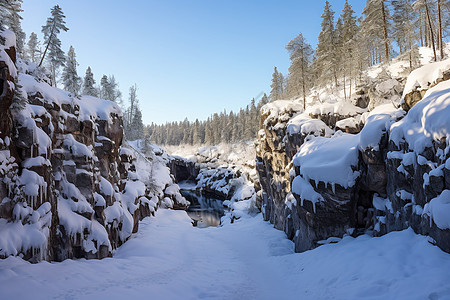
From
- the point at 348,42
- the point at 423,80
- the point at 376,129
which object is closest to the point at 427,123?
the point at 376,129

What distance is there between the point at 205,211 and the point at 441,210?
1556 inches

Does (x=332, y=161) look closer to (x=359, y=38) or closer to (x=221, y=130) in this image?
(x=359, y=38)

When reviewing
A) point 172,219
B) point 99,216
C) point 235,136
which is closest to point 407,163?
point 99,216

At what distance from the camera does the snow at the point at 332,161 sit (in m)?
12.4

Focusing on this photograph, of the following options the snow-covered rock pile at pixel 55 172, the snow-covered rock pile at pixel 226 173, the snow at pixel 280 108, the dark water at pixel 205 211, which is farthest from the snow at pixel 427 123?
the dark water at pixel 205 211

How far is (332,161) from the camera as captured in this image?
1317 centimetres

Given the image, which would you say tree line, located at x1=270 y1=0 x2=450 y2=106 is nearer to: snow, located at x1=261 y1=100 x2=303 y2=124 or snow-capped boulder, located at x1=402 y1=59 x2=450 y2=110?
snow, located at x1=261 y1=100 x2=303 y2=124

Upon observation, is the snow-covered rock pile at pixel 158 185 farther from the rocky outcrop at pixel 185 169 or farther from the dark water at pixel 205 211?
the rocky outcrop at pixel 185 169

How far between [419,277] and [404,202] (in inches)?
163

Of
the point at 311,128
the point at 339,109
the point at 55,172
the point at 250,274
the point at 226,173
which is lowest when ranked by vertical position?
the point at 250,274

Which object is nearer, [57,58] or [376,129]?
[376,129]

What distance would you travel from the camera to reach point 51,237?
1099cm

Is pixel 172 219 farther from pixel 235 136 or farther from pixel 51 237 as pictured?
pixel 235 136

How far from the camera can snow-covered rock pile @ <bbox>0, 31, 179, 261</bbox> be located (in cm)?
892
